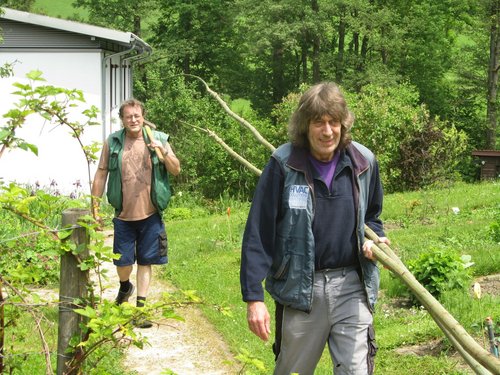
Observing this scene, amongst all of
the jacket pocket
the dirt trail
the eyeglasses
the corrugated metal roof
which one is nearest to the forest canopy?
the corrugated metal roof

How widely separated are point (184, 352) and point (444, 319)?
3541mm

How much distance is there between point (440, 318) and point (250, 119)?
23.8 metres

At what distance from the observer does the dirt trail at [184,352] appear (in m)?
Result: 6.11

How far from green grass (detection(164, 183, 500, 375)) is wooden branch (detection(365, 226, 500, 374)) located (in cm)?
74

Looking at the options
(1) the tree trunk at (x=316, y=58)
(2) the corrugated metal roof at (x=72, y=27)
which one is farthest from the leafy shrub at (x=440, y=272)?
(1) the tree trunk at (x=316, y=58)

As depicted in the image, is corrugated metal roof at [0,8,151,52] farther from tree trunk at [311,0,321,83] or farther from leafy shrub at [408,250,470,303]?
tree trunk at [311,0,321,83]

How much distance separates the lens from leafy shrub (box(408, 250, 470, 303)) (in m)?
7.30

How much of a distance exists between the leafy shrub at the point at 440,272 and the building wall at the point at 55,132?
514 inches

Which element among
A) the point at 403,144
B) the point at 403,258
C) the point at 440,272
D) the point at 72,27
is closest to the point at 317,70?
the point at 403,144

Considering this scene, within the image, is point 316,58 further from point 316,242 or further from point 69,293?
point 69,293

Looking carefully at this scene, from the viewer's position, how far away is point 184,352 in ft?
21.4

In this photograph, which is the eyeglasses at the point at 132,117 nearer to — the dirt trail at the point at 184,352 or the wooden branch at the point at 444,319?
the dirt trail at the point at 184,352

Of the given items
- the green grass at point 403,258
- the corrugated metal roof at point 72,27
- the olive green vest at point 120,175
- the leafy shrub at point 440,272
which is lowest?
the green grass at point 403,258

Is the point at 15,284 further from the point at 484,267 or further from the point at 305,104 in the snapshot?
the point at 484,267
